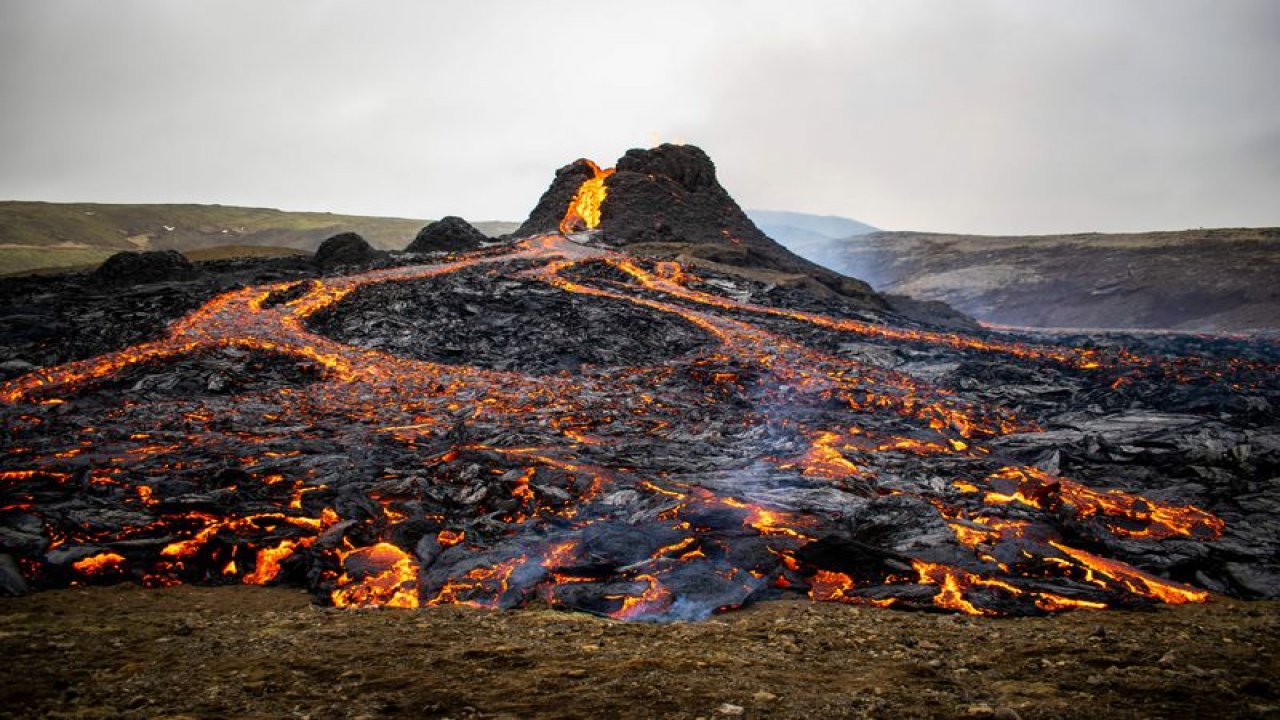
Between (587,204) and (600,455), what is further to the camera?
(587,204)

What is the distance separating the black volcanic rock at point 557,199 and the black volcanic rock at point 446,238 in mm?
6244

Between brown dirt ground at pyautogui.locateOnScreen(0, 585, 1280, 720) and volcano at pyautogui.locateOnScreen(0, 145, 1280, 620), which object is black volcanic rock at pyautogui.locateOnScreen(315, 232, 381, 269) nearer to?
volcano at pyautogui.locateOnScreen(0, 145, 1280, 620)

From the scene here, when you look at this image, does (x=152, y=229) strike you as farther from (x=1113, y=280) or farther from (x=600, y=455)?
(x=1113, y=280)

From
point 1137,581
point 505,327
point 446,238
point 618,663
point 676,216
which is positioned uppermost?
point 676,216

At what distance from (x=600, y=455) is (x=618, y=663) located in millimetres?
7609

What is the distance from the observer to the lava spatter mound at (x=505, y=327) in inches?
916

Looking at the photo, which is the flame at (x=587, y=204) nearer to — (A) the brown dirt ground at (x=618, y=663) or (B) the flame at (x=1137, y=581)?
(B) the flame at (x=1137, y=581)

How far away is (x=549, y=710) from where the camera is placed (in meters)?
3.99

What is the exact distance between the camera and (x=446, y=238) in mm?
45250

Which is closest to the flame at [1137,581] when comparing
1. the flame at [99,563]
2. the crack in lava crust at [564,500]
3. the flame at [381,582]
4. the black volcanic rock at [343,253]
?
the crack in lava crust at [564,500]

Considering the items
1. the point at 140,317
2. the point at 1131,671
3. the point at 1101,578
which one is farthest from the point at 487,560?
the point at 140,317

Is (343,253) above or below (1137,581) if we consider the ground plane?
above

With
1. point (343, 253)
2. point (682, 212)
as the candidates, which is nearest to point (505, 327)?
point (343, 253)

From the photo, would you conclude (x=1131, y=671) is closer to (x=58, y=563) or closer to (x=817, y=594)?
(x=817, y=594)
